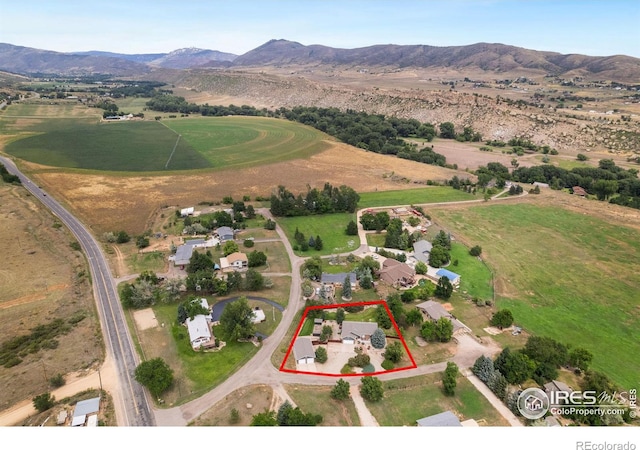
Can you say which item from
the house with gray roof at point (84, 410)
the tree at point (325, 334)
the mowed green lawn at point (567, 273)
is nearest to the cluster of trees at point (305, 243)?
the tree at point (325, 334)

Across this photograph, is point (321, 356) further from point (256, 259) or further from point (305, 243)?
point (305, 243)

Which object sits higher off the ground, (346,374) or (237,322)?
(237,322)

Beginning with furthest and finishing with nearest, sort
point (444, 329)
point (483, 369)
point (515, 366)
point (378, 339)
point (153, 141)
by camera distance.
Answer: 1. point (153, 141)
2. point (444, 329)
3. point (378, 339)
4. point (483, 369)
5. point (515, 366)

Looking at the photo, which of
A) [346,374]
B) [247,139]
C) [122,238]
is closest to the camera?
[346,374]

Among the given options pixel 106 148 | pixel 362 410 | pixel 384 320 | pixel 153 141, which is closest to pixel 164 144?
pixel 153 141

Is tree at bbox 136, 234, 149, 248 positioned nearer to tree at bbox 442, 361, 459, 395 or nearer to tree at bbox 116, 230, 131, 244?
tree at bbox 116, 230, 131, 244

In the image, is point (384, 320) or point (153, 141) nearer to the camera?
point (384, 320)

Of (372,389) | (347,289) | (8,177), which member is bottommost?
(372,389)

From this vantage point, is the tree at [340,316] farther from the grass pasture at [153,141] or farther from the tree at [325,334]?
the grass pasture at [153,141]
